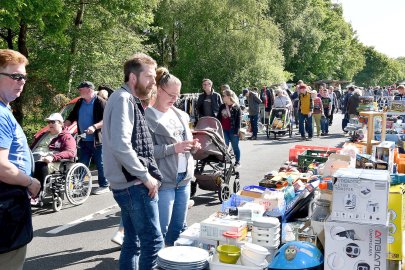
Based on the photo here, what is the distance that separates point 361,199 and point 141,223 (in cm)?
158

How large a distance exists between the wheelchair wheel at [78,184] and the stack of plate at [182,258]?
435 centimetres

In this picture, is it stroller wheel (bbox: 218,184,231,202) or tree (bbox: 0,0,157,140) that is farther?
tree (bbox: 0,0,157,140)

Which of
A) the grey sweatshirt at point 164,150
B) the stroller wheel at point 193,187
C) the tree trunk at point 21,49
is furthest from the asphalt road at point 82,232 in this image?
the tree trunk at point 21,49

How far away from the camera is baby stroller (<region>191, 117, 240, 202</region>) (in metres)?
6.93

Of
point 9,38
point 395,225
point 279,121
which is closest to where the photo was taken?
point 395,225

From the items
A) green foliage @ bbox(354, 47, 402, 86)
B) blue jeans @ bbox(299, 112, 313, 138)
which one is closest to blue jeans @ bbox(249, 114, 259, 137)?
blue jeans @ bbox(299, 112, 313, 138)

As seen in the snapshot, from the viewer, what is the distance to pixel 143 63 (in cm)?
341

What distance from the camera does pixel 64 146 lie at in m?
7.34

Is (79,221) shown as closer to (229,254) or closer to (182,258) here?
(182,258)

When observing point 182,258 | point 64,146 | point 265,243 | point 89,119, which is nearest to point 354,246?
point 265,243

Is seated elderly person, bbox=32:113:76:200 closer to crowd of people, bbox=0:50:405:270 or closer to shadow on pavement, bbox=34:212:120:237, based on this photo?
shadow on pavement, bbox=34:212:120:237

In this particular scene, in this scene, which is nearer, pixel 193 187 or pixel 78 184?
pixel 78 184

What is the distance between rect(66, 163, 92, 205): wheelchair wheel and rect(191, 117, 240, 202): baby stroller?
1835 millimetres

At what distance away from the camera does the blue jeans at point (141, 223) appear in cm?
336
